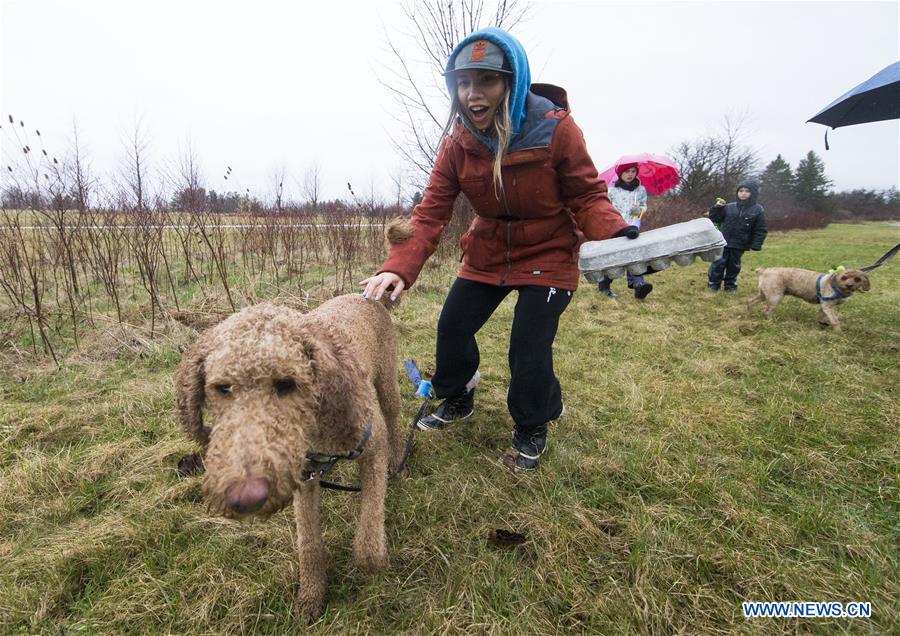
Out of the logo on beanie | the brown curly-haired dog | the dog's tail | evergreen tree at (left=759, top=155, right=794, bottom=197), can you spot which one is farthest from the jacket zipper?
evergreen tree at (left=759, top=155, right=794, bottom=197)

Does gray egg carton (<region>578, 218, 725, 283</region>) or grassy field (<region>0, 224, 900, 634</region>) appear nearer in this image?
grassy field (<region>0, 224, 900, 634</region>)

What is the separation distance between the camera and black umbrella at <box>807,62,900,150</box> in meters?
4.30

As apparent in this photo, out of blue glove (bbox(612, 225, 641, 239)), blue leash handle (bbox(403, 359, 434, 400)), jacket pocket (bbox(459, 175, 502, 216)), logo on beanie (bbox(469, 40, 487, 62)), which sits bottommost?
blue leash handle (bbox(403, 359, 434, 400))

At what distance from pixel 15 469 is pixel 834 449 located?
15.8 ft

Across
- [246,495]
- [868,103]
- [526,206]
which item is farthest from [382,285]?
[868,103]

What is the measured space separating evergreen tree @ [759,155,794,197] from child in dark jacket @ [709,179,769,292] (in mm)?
40201

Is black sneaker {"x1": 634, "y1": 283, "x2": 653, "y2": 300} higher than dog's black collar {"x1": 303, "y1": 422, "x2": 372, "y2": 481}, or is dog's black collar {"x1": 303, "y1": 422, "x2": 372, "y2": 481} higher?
black sneaker {"x1": 634, "y1": 283, "x2": 653, "y2": 300}

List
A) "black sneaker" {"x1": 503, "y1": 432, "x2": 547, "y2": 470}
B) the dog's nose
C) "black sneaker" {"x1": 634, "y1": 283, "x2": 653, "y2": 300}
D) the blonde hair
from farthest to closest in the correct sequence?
"black sneaker" {"x1": 634, "y1": 283, "x2": 653, "y2": 300} < "black sneaker" {"x1": 503, "y1": 432, "x2": 547, "y2": 470} < the blonde hair < the dog's nose

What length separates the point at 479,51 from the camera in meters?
1.83

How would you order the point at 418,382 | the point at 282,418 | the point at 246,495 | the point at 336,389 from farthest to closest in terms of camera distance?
the point at 418,382 < the point at 336,389 < the point at 282,418 < the point at 246,495

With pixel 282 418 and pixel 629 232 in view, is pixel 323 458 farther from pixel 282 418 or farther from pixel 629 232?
pixel 629 232

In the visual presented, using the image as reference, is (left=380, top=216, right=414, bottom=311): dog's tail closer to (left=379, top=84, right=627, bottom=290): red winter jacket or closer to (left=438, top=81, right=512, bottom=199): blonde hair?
(left=379, top=84, right=627, bottom=290): red winter jacket

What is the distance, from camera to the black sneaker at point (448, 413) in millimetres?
2770

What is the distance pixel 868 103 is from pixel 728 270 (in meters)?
3.02
